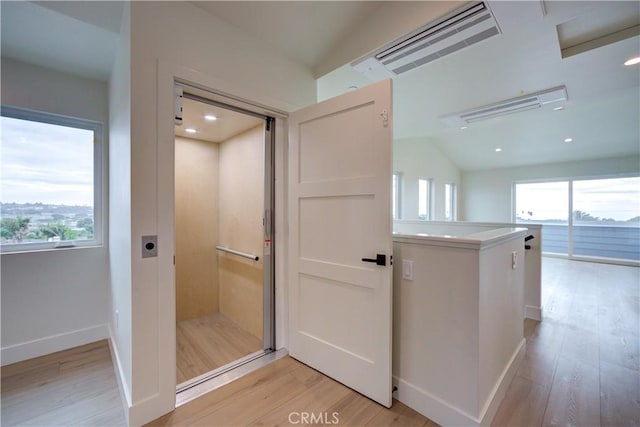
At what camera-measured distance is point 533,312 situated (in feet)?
10.3

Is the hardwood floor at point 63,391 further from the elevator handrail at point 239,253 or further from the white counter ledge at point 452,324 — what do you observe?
the white counter ledge at point 452,324

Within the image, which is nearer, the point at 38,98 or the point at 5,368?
the point at 5,368

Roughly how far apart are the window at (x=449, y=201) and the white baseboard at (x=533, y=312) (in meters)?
4.91

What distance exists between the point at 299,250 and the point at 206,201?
1795mm

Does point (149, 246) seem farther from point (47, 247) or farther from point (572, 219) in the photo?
point (572, 219)

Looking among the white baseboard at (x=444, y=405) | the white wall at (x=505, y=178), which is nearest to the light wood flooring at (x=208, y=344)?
the white baseboard at (x=444, y=405)

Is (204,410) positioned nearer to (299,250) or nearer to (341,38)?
(299,250)

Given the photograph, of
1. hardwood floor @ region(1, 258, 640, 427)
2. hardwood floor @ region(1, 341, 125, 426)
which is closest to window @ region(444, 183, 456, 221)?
hardwood floor @ region(1, 258, 640, 427)

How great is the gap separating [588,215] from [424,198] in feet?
13.0

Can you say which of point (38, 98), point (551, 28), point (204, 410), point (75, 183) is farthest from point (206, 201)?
point (551, 28)

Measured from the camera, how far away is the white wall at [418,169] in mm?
6043

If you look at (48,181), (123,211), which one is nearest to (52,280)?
(48,181)

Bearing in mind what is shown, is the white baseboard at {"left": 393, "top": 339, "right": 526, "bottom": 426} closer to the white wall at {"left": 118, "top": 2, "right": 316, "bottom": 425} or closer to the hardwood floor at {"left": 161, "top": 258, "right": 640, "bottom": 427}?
the hardwood floor at {"left": 161, "top": 258, "right": 640, "bottom": 427}

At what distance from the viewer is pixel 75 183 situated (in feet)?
8.33
